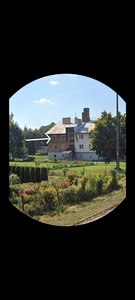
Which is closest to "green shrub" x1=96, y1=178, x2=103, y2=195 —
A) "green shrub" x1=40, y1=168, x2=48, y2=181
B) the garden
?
the garden

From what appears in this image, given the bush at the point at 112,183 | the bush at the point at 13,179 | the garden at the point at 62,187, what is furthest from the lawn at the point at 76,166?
the bush at the point at 13,179

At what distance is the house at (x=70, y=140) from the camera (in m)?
3.43

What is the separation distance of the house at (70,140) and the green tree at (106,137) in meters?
0.11

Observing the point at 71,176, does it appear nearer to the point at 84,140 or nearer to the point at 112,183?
the point at 112,183

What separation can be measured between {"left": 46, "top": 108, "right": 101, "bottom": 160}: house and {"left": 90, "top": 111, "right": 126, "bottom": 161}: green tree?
113 millimetres

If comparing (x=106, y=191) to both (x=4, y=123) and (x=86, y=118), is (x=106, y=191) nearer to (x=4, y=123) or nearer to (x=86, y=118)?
(x=86, y=118)

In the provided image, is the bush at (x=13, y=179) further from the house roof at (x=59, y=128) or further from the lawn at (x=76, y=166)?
the house roof at (x=59, y=128)

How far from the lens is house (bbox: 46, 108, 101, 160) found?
343 cm

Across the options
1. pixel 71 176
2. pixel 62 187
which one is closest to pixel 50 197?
pixel 62 187

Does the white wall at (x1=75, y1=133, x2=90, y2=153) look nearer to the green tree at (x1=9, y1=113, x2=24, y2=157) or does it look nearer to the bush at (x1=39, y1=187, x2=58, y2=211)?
the green tree at (x1=9, y1=113, x2=24, y2=157)

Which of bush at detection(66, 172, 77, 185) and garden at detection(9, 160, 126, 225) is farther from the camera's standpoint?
bush at detection(66, 172, 77, 185)

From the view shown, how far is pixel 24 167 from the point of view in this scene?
436cm
